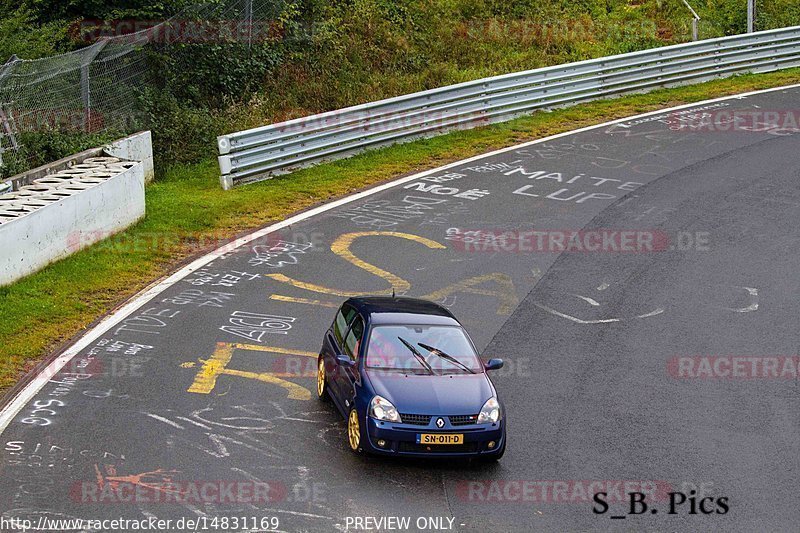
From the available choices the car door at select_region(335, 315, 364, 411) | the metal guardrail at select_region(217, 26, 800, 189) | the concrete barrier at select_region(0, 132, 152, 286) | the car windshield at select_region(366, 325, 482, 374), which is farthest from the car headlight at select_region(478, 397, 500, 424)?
the metal guardrail at select_region(217, 26, 800, 189)

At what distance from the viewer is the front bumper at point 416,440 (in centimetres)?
1039

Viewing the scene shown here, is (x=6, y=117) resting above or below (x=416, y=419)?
above

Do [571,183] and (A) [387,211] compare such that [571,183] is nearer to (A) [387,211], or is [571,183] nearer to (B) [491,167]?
(B) [491,167]

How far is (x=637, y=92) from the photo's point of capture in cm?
2700

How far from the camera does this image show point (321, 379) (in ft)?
39.8

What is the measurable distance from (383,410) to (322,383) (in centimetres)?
Result: 168

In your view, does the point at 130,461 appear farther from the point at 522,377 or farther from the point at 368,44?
the point at 368,44

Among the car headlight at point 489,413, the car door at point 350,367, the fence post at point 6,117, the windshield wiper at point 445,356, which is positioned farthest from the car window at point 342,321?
the fence post at point 6,117

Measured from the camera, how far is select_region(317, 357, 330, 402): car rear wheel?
1199 cm

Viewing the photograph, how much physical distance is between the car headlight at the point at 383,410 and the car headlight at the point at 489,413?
0.84 metres

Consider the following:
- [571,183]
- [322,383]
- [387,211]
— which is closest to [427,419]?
[322,383]

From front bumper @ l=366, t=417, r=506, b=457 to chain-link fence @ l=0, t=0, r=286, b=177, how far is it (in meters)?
9.93

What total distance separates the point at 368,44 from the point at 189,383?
18.0 meters

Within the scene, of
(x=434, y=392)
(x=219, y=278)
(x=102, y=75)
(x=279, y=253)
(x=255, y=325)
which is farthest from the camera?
(x=102, y=75)
